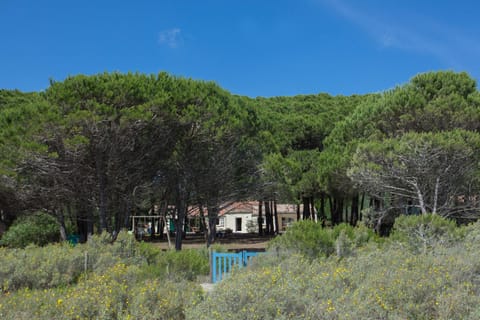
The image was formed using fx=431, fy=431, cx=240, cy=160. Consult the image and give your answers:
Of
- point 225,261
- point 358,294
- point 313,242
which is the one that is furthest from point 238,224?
point 358,294

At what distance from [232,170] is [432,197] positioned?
7463 mm

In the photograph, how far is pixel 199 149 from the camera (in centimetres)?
1625

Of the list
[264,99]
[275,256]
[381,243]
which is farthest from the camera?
[264,99]

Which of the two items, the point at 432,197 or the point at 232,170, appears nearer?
the point at 432,197

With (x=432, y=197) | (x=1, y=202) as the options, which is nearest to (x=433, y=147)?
(x=432, y=197)

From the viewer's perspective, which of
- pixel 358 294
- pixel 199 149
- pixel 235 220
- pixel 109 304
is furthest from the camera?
pixel 235 220

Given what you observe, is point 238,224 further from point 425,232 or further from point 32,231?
point 425,232

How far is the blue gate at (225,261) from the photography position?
876cm

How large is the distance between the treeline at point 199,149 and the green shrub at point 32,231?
2.13 ft

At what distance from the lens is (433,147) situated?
517 inches

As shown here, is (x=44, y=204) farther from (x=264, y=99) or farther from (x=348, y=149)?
(x=264, y=99)

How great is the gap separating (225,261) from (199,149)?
7.85 meters

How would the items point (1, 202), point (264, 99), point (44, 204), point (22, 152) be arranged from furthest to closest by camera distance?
point (264, 99), point (1, 202), point (44, 204), point (22, 152)

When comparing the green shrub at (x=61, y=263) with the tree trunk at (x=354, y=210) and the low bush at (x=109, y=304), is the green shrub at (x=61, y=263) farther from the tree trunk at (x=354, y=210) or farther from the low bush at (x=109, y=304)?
the tree trunk at (x=354, y=210)
